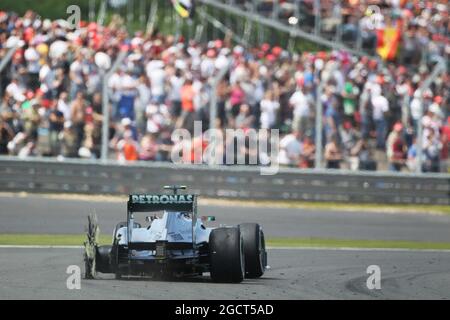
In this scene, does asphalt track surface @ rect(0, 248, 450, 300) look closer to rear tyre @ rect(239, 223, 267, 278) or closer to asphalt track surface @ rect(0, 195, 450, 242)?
rear tyre @ rect(239, 223, 267, 278)

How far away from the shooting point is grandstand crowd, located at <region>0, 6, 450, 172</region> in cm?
2245

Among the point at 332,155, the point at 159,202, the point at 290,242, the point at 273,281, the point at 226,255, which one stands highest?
the point at 332,155

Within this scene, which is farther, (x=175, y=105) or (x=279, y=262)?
(x=175, y=105)

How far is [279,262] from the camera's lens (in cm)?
1478

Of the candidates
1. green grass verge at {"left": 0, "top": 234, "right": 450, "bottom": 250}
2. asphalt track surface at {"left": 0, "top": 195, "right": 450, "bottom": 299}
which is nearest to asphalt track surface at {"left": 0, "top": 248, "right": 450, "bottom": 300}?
asphalt track surface at {"left": 0, "top": 195, "right": 450, "bottom": 299}

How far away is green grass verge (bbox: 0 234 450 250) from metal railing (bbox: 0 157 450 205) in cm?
434

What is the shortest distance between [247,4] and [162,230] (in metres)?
14.7

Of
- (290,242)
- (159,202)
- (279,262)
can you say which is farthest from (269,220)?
(159,202)

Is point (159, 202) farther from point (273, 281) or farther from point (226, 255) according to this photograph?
point (273, 281)

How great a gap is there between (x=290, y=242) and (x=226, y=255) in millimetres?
5837

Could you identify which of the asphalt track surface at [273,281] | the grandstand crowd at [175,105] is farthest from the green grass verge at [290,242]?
the grandstand crowd at [175,105]

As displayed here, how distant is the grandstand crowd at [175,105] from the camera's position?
73.7 ft

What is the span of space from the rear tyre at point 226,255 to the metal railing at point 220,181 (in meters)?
10.3
